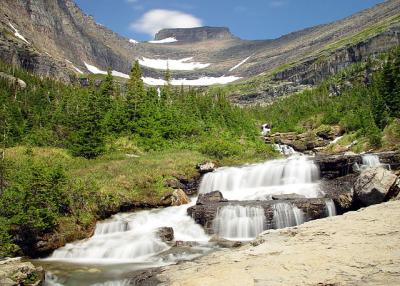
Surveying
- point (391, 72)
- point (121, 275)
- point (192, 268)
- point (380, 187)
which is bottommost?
point (121, 275)

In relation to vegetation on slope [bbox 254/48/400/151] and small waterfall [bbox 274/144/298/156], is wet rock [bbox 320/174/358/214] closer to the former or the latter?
vegetation on slope [bbox 254/48/400/151]

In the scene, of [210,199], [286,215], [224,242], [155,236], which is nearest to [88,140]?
[210,199]

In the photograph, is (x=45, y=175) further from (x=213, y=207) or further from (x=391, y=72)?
(x=391, y=72)

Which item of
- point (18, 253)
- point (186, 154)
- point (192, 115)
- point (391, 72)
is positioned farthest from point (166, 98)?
point (18, 253)

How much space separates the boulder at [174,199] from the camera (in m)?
35.0

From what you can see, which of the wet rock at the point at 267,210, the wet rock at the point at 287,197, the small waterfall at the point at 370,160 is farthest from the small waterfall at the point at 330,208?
the small waterfall at the point at 370,160

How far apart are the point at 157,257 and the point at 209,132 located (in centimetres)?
4805

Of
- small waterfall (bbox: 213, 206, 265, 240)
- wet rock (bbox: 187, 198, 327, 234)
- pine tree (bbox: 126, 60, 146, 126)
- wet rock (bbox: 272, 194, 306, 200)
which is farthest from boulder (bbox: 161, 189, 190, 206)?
pine tree (bbox: 126, 60, 146, 126)

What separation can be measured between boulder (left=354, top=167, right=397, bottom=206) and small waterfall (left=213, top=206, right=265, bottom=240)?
7.03m

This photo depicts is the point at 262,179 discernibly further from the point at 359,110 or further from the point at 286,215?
the point at 359,110

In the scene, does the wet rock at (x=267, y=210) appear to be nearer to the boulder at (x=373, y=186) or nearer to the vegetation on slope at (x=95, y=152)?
the boulder at (x=373, y=186)

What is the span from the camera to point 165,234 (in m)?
26.6

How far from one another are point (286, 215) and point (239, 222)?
342cm

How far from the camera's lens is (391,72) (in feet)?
227
